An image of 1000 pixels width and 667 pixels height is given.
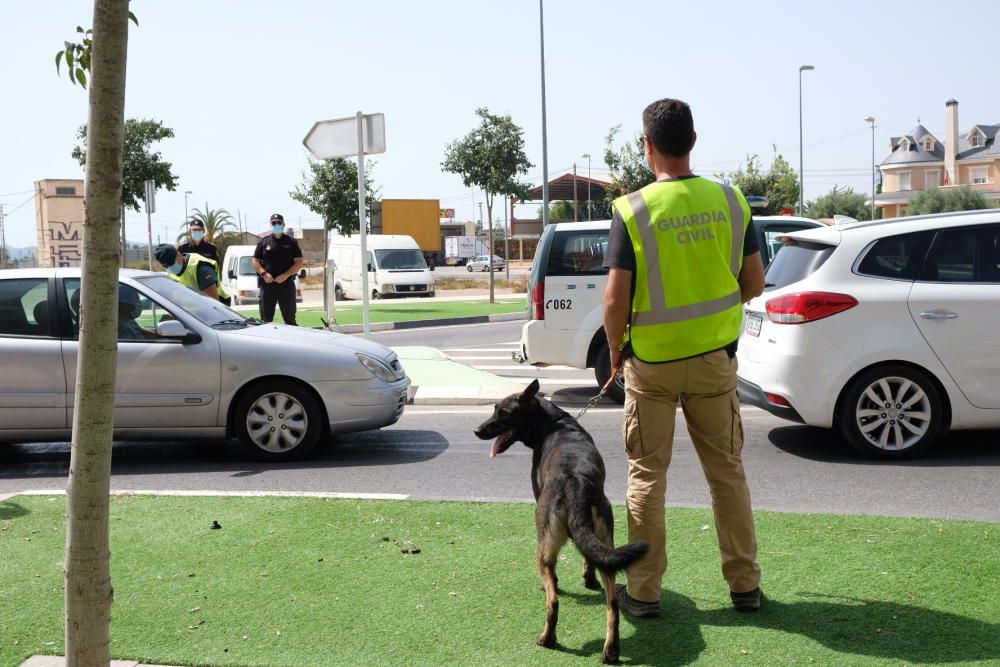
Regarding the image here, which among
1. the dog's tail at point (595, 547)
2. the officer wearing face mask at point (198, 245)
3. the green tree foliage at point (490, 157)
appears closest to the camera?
the dog's tail at point (595, 547)

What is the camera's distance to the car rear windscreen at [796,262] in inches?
285

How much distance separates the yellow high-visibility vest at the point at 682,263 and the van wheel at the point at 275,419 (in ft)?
13.9

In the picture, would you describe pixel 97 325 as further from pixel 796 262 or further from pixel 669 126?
pixel 796 262

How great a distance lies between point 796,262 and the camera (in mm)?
7445

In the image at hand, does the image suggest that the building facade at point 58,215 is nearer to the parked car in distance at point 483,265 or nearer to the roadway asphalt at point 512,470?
the parked car in distance at point 483,265

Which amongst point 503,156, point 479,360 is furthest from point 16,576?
point 503,156

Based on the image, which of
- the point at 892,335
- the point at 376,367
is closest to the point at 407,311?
the point at 376,367

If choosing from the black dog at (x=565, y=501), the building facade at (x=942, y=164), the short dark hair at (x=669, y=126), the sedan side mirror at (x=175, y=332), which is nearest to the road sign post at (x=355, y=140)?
the sedan side mirror at (x=175, y=332)

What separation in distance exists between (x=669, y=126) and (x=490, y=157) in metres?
25.6

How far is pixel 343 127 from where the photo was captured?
12109mm

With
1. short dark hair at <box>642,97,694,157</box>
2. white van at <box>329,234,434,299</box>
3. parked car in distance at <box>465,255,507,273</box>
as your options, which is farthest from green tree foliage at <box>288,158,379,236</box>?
parked car in distance at <box>465,255,507,273</box>

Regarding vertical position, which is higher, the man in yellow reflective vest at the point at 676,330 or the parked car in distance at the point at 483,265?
the parked car in distance at the point at 483,265

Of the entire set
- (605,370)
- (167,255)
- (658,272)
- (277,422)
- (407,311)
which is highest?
(167,255)

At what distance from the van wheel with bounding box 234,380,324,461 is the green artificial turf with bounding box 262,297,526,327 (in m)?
13.3
